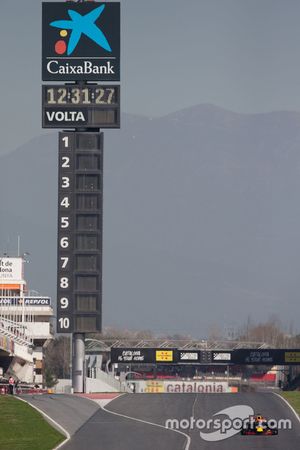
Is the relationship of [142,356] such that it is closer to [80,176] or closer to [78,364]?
[78,364]

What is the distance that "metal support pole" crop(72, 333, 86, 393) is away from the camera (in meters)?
104

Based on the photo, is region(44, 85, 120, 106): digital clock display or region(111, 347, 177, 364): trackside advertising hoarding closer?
region(44, 85, 120, 106): digital clock display

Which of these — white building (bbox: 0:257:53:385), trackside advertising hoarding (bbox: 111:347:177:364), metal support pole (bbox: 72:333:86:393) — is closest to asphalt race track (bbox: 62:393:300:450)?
metal support pole (bbox: 72:333:86:393)

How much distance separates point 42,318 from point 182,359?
35634mm

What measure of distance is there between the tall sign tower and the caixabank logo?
104 mm

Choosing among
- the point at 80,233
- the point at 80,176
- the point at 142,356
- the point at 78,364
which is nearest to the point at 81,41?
the point at 80,176

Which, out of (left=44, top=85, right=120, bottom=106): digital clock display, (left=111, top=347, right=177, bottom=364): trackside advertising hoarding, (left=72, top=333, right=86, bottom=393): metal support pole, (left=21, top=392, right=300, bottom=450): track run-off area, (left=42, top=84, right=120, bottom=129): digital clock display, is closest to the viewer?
(left=21, top=392, right=300, bottom=450): track run-off area

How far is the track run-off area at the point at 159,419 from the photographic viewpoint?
2289 inches

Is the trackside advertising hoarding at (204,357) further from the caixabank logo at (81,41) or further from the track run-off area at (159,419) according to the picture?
the track run-off area at (159,419)

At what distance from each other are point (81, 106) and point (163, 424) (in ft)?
132

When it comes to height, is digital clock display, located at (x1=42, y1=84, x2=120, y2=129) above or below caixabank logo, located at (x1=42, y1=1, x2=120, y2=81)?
below

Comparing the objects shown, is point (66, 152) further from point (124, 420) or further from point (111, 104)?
point (124, 420)

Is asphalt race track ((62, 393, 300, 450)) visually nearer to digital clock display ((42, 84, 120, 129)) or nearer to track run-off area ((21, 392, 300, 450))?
track run-off area ((21, 392, 300, 450))

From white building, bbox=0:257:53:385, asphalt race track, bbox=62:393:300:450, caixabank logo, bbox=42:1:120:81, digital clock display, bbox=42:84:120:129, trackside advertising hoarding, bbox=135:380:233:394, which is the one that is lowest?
asphalt race track, bbox=62:393:300:450
